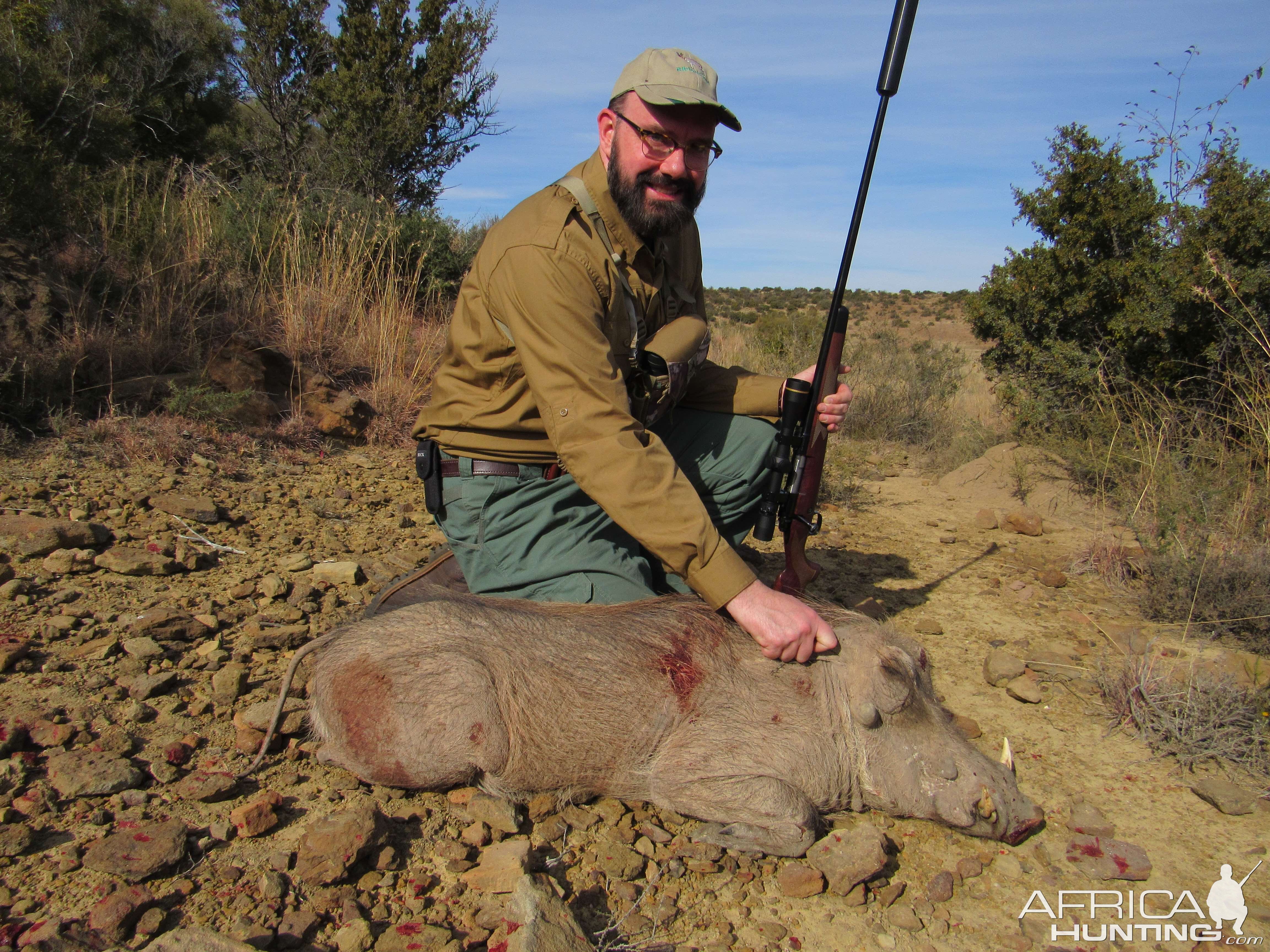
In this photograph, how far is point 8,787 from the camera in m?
2.33

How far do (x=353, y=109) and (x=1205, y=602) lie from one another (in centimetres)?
1264

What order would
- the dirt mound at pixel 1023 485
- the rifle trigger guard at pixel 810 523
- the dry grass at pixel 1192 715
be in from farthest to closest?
the dirt mound at pixel 1023 485, the rifle trigger guard at pixel 810 523, the dry grass at pixel 1192 715

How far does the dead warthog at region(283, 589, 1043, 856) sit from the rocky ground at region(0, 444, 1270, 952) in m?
0.12

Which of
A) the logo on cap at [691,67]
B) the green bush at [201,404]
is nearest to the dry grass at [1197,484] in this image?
the logo on cap at [691,67]

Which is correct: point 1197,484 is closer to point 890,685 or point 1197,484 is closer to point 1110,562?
point 1110,562

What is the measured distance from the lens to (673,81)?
9.32 ft

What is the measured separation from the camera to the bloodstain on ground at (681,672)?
255cm

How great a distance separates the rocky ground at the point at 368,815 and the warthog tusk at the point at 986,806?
0.41 ft

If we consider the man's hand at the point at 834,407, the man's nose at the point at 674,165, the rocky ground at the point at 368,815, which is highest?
the man's nose at the point at 674,165

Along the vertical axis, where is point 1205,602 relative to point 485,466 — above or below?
below

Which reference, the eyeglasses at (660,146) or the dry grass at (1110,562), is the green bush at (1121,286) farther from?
the eyeglasses at (660,146)

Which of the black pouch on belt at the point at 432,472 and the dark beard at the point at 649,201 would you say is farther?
the black pouch on belt at the point at 432,472

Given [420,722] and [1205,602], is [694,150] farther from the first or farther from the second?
[1205,602]

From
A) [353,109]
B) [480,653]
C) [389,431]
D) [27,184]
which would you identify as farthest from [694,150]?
[353,109]
